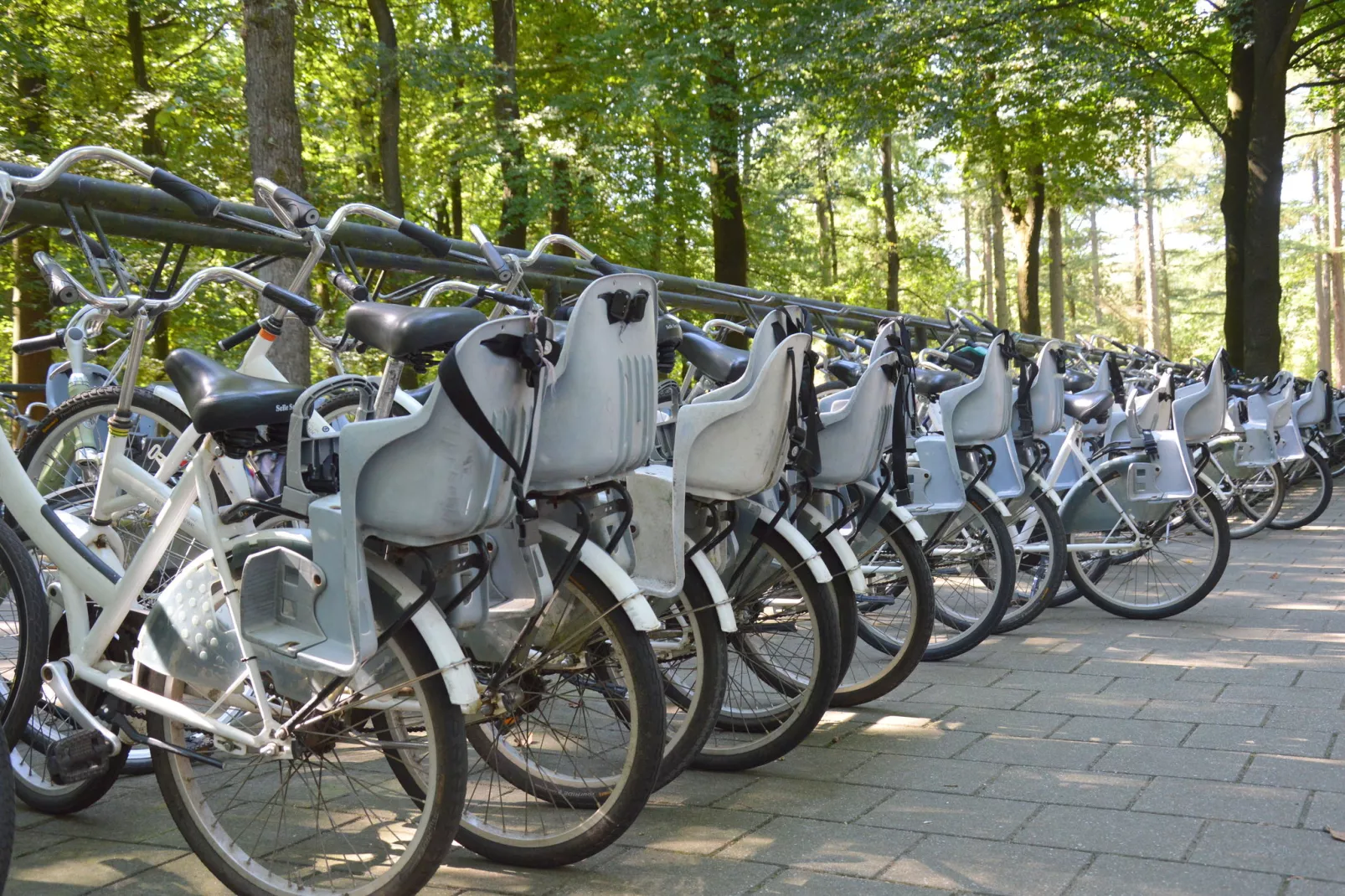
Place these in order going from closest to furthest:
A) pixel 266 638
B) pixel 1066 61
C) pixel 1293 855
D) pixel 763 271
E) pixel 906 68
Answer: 1. pixel 266 638
2. pixel 1293 855
3. pixel 1066 61
4. pixel 906 68
5. pixel 763 271

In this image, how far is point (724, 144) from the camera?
54.2 ft

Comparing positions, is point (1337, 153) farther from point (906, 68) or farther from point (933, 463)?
point (933, 463)

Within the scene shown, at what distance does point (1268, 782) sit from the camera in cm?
355

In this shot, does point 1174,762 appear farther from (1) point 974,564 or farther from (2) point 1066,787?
(1) point 974,564

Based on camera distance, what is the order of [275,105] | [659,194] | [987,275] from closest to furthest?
[275,105] → [659,194] → [987,275]

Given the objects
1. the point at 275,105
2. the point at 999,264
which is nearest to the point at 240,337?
the point at 275,105

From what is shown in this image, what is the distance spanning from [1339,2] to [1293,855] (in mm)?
18413

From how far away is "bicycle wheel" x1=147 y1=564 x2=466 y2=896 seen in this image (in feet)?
8.25

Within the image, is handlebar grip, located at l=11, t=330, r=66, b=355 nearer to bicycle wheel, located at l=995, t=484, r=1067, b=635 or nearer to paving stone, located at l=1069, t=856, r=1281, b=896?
paving stone, located at l=1069, t=856, r=1281, b=896

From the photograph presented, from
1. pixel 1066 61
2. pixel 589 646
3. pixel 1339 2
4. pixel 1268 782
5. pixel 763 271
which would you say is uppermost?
pixel 1339 2

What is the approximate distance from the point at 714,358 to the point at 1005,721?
1527 mm

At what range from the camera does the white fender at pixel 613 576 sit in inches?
110

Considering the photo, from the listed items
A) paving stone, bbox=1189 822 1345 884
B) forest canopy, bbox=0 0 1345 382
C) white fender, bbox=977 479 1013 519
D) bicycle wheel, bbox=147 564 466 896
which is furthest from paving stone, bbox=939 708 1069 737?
forest canopy, bbox=0 0 1345 382

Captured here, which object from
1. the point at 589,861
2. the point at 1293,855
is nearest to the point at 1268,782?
the point at 1293,855
